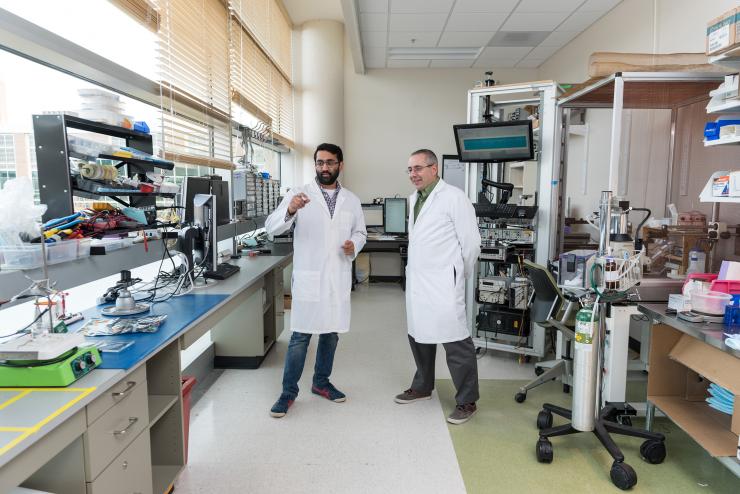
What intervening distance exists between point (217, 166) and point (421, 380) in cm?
219

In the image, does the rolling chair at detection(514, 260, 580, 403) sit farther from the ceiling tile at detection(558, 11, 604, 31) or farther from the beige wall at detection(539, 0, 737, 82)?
the ceiling tile at detection(558, 11, 604, 31)

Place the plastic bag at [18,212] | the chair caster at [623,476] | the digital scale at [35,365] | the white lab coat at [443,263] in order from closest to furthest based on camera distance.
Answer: the digital scale at [35,365]
the plastic bag at [18,212]
the chair caster at [623,476]
the white lab coat at [443,263]

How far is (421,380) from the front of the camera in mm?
2893

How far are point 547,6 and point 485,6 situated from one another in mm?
582

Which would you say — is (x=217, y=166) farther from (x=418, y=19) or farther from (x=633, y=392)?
(x=633, y=392)

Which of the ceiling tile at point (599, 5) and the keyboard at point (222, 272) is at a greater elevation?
the ceiling tile at point (599, 5)

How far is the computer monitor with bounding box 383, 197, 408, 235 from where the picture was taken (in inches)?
253

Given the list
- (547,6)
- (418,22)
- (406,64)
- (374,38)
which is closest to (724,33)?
(547,6)

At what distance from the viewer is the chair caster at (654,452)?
87.0 inches

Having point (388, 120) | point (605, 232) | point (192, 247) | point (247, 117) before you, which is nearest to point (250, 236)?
point (247, 117)

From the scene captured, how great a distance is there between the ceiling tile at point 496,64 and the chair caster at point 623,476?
544 centimetres

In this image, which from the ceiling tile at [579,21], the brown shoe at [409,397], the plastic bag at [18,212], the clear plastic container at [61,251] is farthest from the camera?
the ceiling tile at [579,21]

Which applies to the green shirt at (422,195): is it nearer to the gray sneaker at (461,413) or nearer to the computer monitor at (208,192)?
the gray sneaker at (461,413)

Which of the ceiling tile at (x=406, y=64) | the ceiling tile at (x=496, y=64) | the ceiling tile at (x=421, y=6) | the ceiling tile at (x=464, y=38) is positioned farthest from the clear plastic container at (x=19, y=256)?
the ceiling tile at (x=496, y=64)
